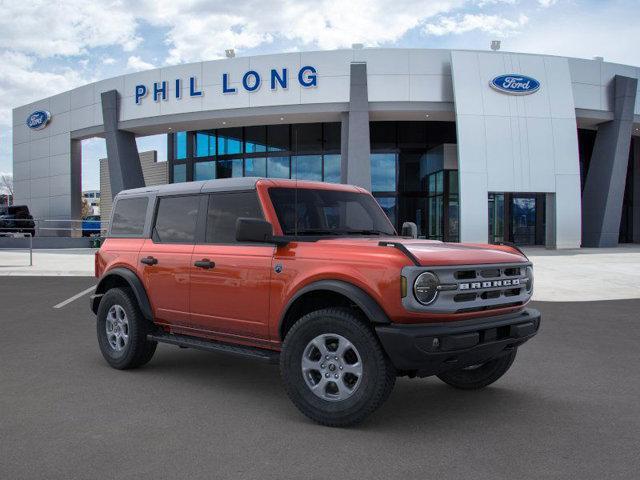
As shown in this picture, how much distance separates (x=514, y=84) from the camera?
26.0 m

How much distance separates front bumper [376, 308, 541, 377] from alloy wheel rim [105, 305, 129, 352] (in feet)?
10.2

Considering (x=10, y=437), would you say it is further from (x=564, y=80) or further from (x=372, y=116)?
(x=564, y=80)

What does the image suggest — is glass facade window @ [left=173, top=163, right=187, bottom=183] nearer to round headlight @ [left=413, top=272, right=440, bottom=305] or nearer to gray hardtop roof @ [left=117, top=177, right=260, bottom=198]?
gray hardtop roof @ [left=117, top=177, right=260, bottom=198]

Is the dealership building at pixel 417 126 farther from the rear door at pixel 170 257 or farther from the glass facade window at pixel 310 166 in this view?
the rear door at pixel 170 257

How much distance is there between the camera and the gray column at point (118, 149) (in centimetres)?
3034

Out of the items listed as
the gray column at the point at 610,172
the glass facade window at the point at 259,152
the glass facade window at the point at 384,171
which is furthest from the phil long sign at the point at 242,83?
the gray column at the point at 610,172

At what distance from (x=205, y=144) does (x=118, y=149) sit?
5.99m

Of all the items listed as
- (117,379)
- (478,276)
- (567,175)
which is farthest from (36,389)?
(567,175)

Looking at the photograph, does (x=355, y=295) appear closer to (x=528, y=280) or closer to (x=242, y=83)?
(x=528, y=280)

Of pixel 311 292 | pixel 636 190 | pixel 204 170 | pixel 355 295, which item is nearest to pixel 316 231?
pixel 311 292

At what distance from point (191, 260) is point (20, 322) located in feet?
16.1

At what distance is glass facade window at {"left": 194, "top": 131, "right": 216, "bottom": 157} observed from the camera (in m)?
34.8

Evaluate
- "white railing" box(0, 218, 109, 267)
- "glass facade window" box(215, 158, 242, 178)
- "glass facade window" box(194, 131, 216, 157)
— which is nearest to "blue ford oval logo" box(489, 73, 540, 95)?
"glass facade window" box(215, 158, 242, 178)

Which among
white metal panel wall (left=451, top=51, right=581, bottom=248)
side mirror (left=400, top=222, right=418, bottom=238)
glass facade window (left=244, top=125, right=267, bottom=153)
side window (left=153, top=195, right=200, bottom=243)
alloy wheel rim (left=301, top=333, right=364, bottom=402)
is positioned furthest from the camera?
glass facade window (left=244, top=125, right=267, bottom=153)
